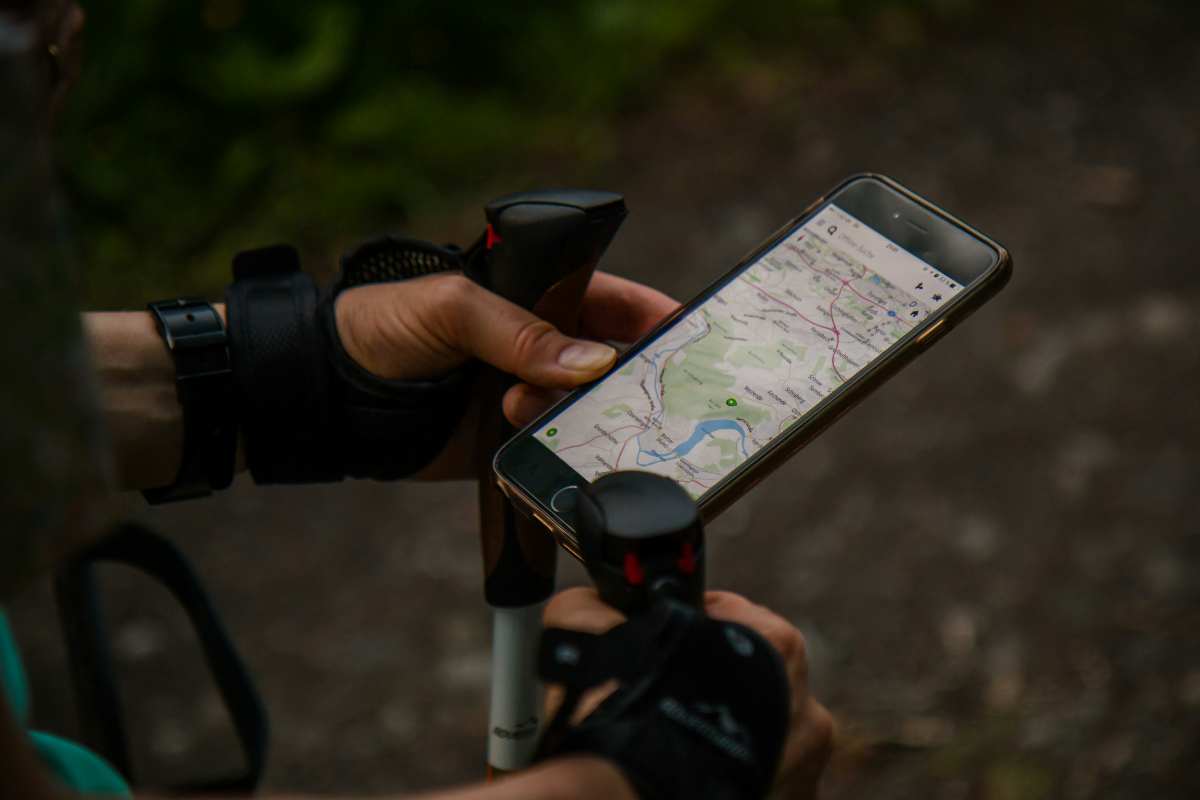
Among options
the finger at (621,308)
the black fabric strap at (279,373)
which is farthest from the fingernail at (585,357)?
the black fabric strap at (279,373)

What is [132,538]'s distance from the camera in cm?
150

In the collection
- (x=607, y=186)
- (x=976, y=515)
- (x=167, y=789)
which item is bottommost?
(x=167, y=789)

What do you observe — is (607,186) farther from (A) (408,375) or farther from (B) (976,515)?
(A) (408,375)

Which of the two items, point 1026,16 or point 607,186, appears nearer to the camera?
point 607,186

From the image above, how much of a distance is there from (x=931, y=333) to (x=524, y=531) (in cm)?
49

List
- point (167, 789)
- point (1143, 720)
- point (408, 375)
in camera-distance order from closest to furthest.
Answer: point (408, 375)
point (167, 789)
point (1143, 720)

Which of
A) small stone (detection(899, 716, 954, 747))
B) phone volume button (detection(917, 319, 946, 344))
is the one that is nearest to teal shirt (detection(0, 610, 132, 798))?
phone volume button (detection(917, 319, 946, 344))

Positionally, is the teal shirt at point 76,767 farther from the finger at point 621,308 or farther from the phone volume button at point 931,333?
the phone volume button at point 931,333

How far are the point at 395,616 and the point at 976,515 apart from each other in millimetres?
1242

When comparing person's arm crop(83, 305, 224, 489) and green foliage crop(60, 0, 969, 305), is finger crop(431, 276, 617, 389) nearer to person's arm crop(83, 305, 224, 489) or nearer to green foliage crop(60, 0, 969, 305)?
person's arm crop(83, 305, 224, 489)

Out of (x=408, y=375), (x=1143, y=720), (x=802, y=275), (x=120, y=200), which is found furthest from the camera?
(x=120, y=200)

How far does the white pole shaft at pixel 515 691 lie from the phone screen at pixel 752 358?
171 millimetres

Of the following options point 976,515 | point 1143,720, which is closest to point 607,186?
point 976,515

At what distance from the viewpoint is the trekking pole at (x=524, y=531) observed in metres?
1.33
